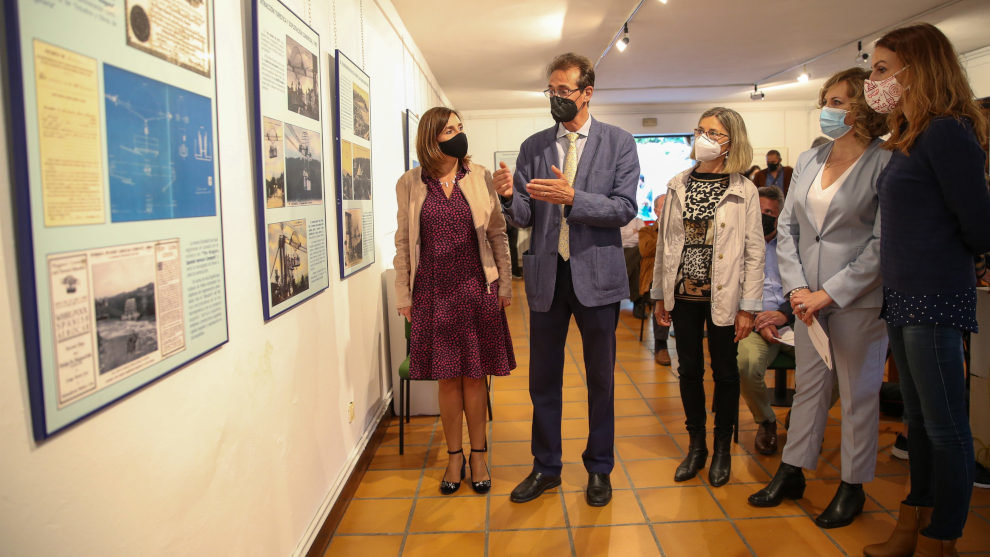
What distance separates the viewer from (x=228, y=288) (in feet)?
5.26

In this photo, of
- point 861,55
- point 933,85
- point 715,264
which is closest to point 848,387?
point 715,264

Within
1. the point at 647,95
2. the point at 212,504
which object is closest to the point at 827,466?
the point at 212,504

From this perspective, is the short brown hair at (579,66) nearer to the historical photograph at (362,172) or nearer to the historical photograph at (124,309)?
the historical photograph at (362,172)

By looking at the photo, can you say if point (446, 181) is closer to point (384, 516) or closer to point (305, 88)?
point (305, 88)

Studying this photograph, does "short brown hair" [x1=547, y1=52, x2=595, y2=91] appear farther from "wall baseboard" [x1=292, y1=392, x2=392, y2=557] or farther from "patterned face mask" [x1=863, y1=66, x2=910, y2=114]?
"wall baseboard" [x1=292, y1=392, x2=392, y2=557]

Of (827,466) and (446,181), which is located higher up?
(446,181)

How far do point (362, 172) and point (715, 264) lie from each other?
1759 mm

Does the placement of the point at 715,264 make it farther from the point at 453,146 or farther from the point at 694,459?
the point at 453,146

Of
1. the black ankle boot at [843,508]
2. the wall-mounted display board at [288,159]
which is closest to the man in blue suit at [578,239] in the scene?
the wall-mounted display board at [288,159]

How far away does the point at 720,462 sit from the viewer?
8.88 feet

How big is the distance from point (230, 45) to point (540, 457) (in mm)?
1928

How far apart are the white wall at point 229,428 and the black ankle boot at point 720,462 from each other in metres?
1.58

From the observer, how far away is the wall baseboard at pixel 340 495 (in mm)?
2176

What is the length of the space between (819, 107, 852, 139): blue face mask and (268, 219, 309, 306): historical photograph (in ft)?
6.17
